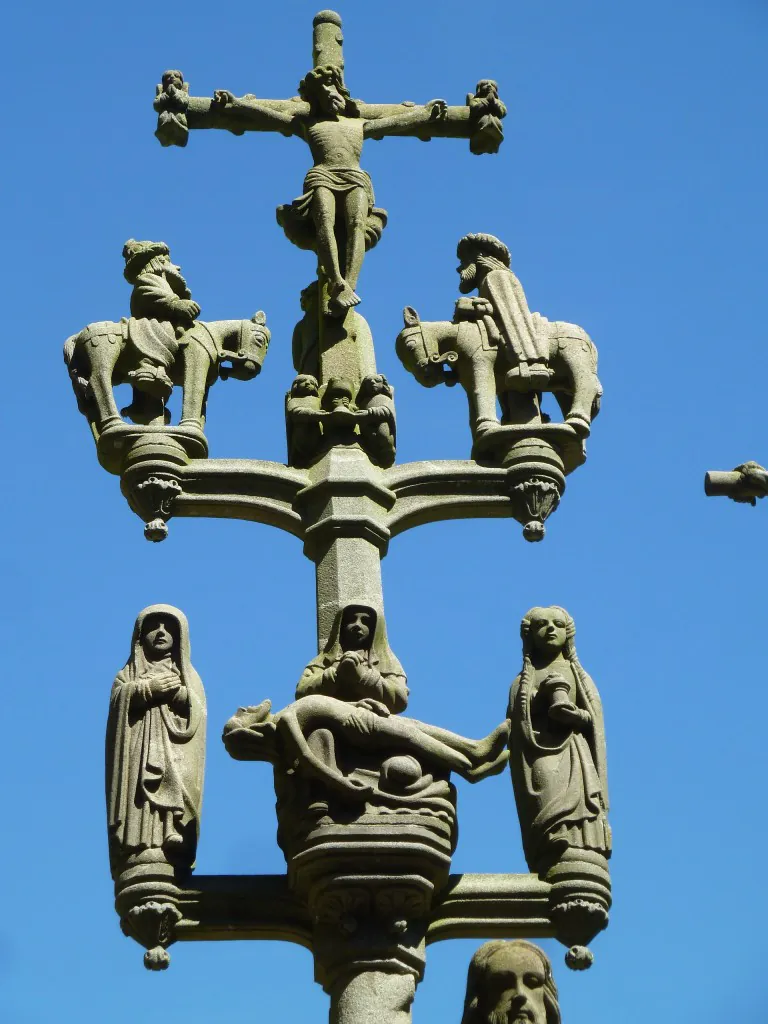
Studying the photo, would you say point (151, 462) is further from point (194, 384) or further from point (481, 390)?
point (481, 390)

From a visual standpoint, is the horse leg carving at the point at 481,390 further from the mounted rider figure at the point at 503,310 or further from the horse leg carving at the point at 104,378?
A: the horse leg carving at the point at 104,378

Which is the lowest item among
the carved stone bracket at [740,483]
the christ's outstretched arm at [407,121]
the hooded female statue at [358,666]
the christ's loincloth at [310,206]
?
the hooded female statue at [358,666]

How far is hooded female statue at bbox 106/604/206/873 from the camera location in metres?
16.1

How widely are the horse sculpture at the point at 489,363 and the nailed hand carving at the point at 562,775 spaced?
202cm

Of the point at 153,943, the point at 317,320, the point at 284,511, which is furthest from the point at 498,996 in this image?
the point at 317,320

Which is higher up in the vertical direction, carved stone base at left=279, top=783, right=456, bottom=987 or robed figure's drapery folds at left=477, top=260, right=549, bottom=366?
robed figure's drapery folds at left=477, top=260, right=549, bottom=366

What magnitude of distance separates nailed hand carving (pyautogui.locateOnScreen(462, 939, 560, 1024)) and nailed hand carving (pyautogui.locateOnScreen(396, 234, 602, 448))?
4105 millimetres

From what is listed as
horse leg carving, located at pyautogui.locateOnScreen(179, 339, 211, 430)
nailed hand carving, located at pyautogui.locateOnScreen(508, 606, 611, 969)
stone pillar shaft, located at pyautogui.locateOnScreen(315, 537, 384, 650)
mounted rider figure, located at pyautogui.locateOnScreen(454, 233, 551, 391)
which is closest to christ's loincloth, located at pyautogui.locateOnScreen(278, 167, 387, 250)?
mounted rider figure, located at pyautogui.locateOnScreen(454, 233, 551, 391)

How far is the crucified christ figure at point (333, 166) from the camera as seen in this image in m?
19.2

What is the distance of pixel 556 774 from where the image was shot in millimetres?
16484

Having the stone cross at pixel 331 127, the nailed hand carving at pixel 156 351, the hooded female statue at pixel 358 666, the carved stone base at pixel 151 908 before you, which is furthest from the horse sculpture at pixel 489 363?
the carved stone base at pixel 151 908

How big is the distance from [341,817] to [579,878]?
1.54 metres

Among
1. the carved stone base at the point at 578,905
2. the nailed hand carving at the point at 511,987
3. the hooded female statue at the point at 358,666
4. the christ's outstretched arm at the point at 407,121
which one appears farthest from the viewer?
the christ's outstretched arm at the point at 407,121

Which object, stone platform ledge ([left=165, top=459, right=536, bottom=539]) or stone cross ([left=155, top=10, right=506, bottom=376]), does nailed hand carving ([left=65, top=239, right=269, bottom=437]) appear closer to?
stone platform ledge ([left=165, top=459, right=536, bottom=539])
